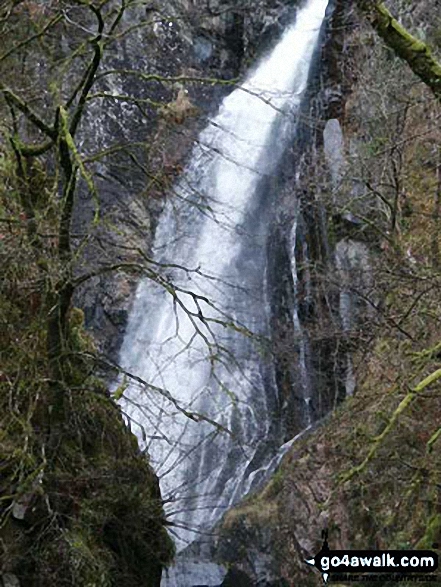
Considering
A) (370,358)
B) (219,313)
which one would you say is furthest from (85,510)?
(219,313)

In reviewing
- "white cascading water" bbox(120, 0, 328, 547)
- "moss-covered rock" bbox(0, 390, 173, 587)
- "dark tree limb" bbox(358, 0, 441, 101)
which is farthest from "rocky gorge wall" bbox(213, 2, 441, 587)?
"moss-covered rock" bbox(0, 390, 173, 587)

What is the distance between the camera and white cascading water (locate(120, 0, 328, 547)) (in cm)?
1180

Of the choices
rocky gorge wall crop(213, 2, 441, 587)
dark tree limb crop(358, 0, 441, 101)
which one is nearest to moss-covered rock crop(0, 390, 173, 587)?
rocky gorge wall crop(213, 2, 441, 587)

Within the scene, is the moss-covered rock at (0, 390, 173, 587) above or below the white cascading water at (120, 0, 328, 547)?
below

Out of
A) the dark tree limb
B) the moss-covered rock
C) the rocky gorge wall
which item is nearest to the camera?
the dark tree limb

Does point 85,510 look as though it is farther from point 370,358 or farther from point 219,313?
point 219,313

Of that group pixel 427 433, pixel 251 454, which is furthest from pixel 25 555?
pixel 251 454

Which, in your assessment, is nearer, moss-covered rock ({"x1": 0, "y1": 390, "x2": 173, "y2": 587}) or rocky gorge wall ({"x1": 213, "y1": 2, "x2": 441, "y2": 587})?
moss-covered rock ({"x1": 0, "y1": 390, "x2": 173, "y2": 587})

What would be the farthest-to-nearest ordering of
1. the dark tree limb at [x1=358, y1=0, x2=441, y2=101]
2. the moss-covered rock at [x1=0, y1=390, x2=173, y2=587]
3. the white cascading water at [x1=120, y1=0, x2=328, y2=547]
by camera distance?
1. the white cascading water at [x1=120, y1=0, x2=328, y2=547]
2. the moss-covered rock at [x1=0, y1=390, x2=173, y2=587]
3. the dark tree limb at [x1=358, y1=0, x2=441, y2=101]

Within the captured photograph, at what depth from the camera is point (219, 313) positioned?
1221 cm

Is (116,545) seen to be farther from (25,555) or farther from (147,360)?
(147,360)

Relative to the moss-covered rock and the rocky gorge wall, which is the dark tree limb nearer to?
the rocky gorge wall

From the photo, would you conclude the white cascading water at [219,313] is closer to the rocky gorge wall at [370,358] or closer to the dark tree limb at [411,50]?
the rocky gorge wall at [370,358]

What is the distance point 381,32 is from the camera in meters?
4.91
